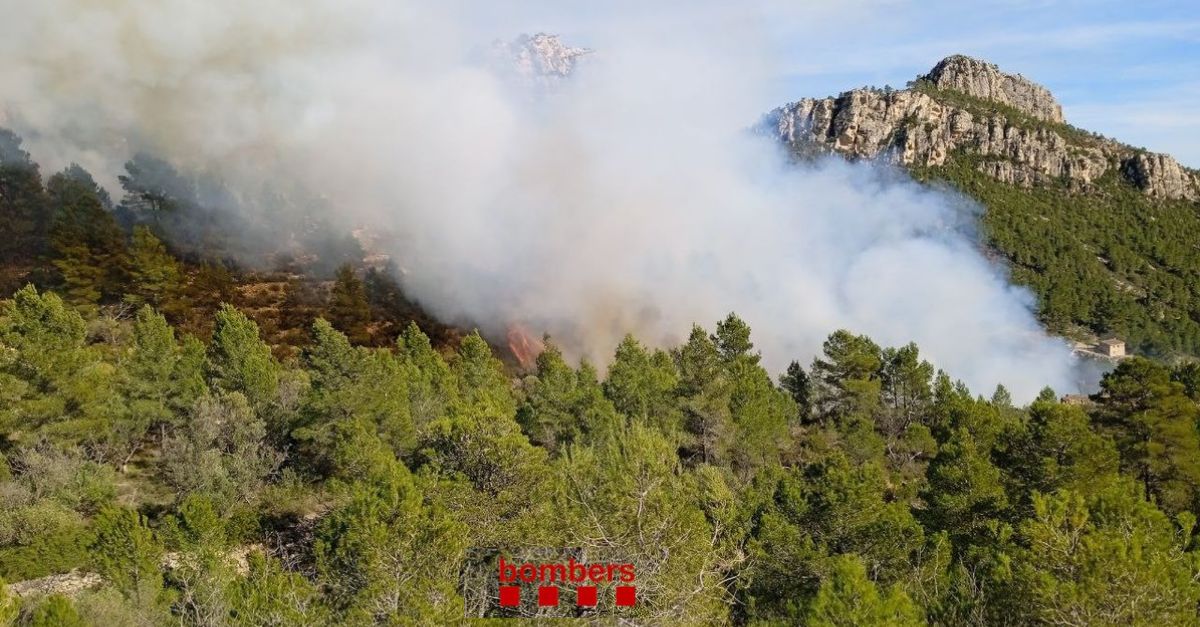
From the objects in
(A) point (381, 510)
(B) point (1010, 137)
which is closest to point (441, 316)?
(A) point (381, 510)

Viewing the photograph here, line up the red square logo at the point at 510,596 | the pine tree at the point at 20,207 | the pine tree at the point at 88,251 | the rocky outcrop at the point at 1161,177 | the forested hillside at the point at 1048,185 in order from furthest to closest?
1. the rocky outcrop at the point at 1161,177
2. the forested hillside at the point at 1048,185
3. the pine tree at the point at 20,207
4. the pine tree at the point at 88,251
5. the red square logo at the point at 510,596

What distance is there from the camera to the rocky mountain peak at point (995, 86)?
137500mm

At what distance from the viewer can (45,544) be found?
18.6m

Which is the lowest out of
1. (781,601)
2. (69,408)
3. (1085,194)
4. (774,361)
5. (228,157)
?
(781,601)

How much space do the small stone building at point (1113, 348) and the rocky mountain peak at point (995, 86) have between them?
8495 cm

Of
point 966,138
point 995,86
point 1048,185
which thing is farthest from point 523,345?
point 995,86

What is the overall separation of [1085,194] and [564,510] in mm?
123146

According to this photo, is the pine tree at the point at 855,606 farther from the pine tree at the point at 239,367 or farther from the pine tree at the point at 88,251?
the pine tree at the point at 88,251

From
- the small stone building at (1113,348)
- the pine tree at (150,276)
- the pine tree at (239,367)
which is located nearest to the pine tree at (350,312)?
the pine tree at (150,276)

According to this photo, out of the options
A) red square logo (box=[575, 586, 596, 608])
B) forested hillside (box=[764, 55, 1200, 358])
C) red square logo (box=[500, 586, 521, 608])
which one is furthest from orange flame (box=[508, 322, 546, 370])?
forested hillside (box=[764, 55, 1200, 358])

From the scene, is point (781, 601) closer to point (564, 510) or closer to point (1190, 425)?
point (564, 510)

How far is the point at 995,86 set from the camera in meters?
138

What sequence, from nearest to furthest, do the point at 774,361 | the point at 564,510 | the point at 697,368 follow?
the point at 564,510 → the point at 697,368 → the point at 774,361

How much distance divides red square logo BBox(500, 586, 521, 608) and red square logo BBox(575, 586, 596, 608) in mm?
2185
